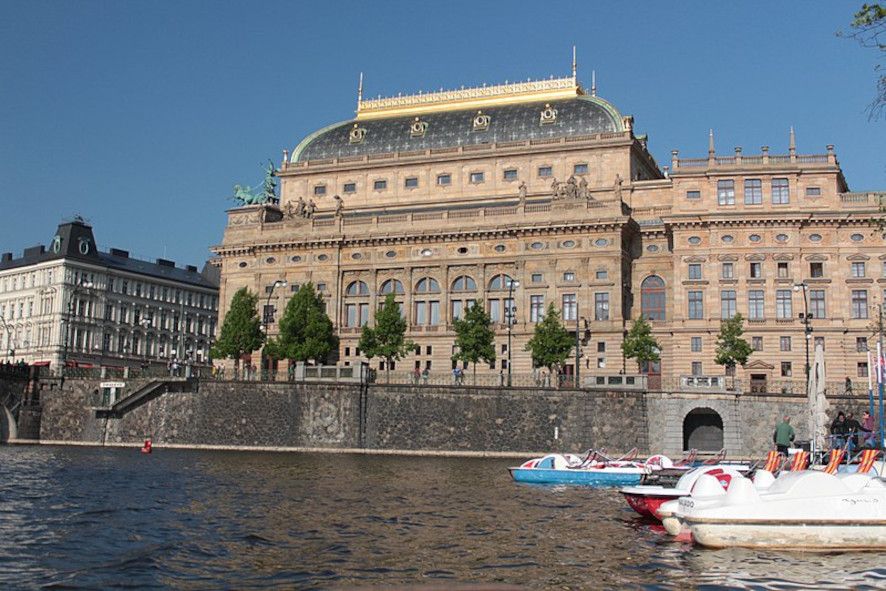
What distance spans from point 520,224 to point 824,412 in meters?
49.1

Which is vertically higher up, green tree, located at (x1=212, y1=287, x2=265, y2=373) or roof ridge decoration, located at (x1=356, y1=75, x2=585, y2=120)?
roof ridge decoration, located at (x1=356, y1=75, x2=585, y2=120)

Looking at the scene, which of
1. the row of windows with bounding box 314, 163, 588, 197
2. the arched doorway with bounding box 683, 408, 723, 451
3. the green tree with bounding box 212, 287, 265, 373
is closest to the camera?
the arched doorway with bounding box 683, 408, 723, 451

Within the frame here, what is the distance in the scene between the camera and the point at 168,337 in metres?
139

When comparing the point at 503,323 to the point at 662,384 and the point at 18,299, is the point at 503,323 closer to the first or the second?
the point at 662,384

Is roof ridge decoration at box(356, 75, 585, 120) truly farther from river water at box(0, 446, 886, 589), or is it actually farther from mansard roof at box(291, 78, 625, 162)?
river water at box(0, 446, 886, 589)

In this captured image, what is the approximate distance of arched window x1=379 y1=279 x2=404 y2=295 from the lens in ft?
307

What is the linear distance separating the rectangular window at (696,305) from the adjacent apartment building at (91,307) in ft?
235

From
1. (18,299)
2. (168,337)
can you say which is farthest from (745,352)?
(18,299)

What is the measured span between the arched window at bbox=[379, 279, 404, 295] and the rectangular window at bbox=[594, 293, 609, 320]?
18954 mm

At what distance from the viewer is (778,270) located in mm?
81375

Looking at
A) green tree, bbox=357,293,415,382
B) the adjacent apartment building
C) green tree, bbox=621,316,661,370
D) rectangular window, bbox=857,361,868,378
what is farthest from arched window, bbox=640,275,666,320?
the adjacent apartment building

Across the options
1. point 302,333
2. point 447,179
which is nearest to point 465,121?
point 447,179

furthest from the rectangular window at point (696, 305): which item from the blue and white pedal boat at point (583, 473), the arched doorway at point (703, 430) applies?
the blue and white pedal boat at point (583, 473)

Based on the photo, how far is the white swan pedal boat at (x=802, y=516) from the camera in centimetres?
2497
